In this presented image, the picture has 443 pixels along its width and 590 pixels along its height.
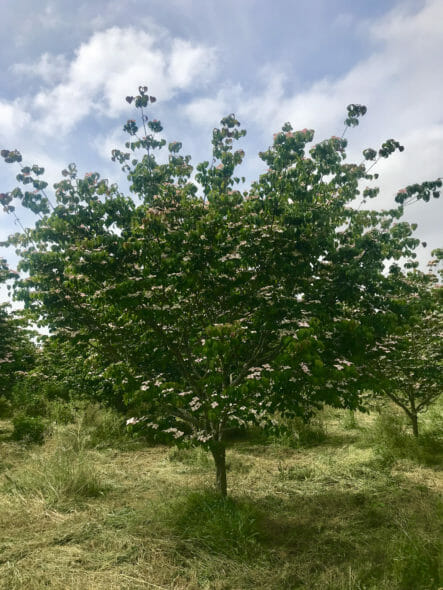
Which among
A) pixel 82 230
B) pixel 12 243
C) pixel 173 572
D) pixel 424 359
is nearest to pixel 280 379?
pixel 173 572

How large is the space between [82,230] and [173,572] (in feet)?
19.7

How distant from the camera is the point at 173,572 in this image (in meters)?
4.46

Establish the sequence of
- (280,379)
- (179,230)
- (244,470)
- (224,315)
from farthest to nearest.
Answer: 1. (244,470)
2. (224,315)
3. (179,230)
4. (280,379)

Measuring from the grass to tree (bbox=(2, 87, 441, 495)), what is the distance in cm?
129

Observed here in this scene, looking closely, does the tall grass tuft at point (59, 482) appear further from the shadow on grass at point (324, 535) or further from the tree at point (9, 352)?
the tree at point (9, 352)

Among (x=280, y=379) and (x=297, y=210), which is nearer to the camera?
(x=280, y=379)

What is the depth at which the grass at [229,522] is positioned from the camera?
4270 mm

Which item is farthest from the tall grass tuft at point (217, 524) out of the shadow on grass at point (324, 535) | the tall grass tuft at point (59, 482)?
the tall grass tuft at point (59, 482)

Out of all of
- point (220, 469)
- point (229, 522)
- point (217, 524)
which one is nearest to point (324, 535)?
point (229, 522)

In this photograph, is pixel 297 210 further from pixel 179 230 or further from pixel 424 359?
pixel 424 359

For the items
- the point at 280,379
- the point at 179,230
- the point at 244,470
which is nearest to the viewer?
the point at 280,379

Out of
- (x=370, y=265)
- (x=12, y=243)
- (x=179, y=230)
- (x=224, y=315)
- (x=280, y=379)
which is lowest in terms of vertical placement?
(x=280, y=379)

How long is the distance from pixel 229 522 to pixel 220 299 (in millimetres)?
3377

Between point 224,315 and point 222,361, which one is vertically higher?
point 224,315
